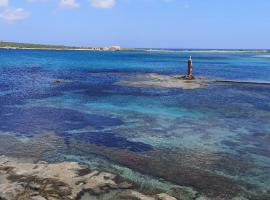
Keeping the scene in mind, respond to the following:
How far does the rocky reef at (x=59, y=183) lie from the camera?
40.8 feet

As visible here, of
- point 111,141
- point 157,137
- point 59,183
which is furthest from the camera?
point 157,137

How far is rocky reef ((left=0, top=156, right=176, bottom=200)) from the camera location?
40.8ft

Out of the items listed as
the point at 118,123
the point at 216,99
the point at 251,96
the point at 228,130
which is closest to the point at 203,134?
the point at 228,130

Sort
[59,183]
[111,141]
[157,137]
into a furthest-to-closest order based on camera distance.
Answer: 1. [157,137]
2. [111,141]
3. [59,183]

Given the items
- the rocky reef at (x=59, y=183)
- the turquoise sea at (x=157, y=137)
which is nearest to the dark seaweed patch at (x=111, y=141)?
the turquoise sea at (x=157, y=137)

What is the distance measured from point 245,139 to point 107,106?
12230mm

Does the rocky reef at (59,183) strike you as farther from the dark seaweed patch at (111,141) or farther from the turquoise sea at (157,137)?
the dark seaweed patch at (111,141)

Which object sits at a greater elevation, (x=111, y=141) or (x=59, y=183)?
(x=59, y=183)

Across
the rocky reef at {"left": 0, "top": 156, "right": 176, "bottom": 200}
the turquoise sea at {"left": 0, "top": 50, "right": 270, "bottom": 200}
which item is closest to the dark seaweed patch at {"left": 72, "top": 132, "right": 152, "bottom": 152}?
the turquoise sea at {"left": 0, "top": 50, "right": 270, "bottom": 200}

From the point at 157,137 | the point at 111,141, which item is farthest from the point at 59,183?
the point at 157,137

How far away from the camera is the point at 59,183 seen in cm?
1338

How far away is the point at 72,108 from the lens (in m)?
28.7

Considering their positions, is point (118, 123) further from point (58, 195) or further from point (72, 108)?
point (58, 195)

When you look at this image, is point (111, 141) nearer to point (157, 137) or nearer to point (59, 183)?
point (157, 137)
